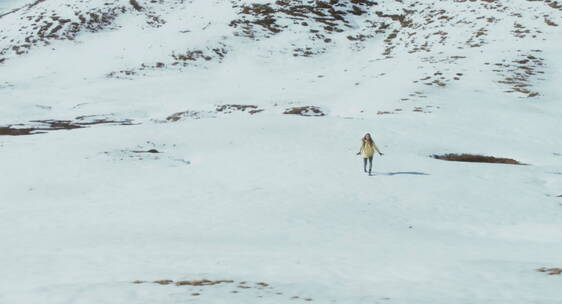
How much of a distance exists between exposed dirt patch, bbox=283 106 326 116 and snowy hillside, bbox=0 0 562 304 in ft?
0.58

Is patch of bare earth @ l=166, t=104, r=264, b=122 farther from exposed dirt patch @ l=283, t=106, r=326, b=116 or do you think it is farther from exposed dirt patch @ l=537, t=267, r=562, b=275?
exposed dirt patch @ l=537, t=267, r=562, b=275

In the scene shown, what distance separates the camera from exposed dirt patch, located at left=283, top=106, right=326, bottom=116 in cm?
3516

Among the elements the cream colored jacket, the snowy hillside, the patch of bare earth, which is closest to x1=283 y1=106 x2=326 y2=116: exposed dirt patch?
the snowy hillside

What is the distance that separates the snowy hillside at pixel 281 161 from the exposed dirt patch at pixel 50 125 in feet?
0.80

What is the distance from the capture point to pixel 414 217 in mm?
15727

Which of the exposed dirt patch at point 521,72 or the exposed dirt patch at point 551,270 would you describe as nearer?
the exposed dirt patch at point 551,270

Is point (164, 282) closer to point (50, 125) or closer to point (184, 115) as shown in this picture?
point (184, 115)

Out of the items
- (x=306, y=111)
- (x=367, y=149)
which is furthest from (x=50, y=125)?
(x=367, y=149)

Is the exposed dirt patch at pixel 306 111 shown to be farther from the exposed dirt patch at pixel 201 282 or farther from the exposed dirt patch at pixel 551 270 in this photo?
the exposed dirt patch at pixel 201 282

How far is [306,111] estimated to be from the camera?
35.3 m

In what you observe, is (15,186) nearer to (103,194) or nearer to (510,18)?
(103,194)

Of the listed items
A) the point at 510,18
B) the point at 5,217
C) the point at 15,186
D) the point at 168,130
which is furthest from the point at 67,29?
the point at 510,18

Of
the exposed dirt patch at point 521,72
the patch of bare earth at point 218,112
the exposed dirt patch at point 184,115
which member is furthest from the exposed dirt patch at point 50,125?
the exposed dirt patch at point 521,72

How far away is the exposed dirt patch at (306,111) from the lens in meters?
35.2
